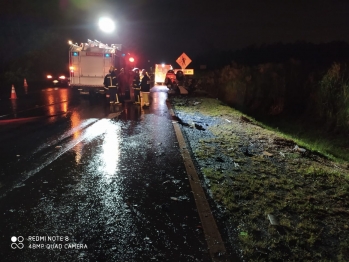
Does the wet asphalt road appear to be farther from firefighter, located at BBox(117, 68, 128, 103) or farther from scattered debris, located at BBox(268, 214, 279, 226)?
firefighter, located at BBox(117, 68, 128, 103)

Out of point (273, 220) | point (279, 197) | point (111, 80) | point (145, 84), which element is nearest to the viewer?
point (273, 220)

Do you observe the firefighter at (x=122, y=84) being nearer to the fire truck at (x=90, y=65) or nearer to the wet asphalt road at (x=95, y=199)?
the fire truck at (x=90, y=65)

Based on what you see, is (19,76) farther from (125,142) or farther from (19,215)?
(19,215)

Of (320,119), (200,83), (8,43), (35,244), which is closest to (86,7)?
(8,43)

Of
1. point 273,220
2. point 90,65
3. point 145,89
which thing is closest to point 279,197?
point 273,220

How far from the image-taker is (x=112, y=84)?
17.6 metres

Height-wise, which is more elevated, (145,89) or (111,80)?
(111,80)

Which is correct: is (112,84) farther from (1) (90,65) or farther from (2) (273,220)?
(2) (273,220)

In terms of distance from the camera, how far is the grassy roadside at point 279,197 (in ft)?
13.0

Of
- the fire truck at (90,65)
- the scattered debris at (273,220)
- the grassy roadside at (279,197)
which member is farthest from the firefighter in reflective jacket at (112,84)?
the scattered debris at (273,220)

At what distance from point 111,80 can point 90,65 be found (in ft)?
12.9

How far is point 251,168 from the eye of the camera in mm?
7035

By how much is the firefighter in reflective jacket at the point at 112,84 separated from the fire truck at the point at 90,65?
2.77m

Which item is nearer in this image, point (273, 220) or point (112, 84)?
point (273, 220)
